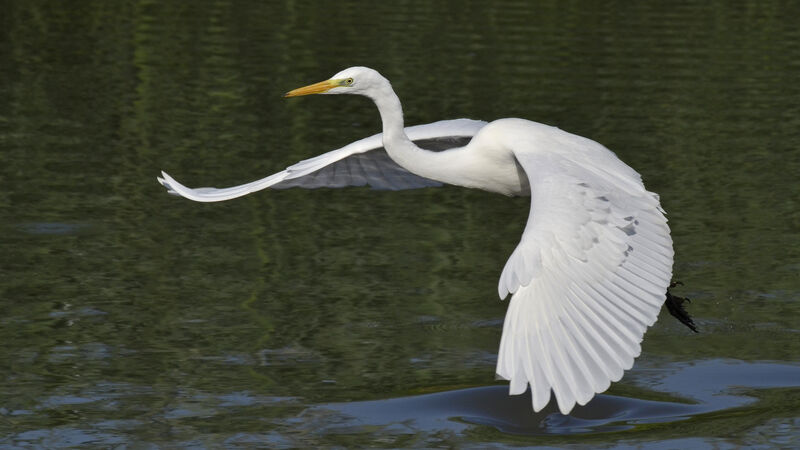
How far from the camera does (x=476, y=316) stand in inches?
354

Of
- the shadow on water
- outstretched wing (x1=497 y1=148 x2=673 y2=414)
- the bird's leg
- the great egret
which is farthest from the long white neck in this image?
the bird's leg

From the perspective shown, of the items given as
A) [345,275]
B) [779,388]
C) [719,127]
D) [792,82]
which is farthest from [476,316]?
[792,82]

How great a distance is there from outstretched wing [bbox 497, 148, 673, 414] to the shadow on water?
3.74 ft

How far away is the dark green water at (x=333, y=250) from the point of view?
749 centimetres

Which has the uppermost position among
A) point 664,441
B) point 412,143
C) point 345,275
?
point 412,143

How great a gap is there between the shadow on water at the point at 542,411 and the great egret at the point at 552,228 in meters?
1.14

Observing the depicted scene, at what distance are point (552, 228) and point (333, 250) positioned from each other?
381cm

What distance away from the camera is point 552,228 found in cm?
651

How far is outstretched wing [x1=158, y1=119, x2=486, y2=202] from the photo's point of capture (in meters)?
8.09

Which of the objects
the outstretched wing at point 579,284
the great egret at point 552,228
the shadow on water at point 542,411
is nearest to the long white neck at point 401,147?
the great egret at point 552,228

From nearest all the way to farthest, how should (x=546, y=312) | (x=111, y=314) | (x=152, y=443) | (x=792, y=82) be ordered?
(x=546, y=312)
(x=152, y=443)
(x=111, y=314)
(x=792, y=82)

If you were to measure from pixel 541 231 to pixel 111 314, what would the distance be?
3256mm

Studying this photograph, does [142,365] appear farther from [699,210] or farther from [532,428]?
[699,210]

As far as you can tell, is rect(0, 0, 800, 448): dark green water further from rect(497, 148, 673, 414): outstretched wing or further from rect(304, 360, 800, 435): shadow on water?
rect(497, 148, 673, 414): outstretched wing
